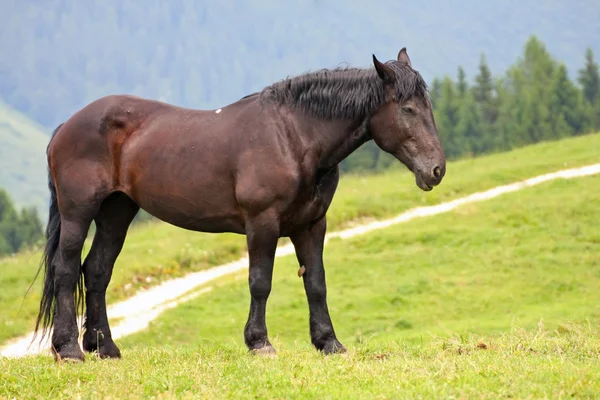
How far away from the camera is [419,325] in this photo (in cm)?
1975

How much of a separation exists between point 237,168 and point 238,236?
18418mm

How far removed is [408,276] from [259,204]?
14437 millimetres

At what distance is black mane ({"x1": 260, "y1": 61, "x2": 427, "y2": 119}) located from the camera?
365 inches

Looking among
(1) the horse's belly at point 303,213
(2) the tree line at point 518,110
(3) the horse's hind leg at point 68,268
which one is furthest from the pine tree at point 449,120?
(1) the horse's belly at point 303,213

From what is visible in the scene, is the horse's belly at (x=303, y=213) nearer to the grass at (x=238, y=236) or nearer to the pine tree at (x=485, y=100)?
the grass at (x=238, y=236)

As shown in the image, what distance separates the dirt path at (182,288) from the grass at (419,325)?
0.56 m

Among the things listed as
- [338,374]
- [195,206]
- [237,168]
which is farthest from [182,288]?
[338,374]

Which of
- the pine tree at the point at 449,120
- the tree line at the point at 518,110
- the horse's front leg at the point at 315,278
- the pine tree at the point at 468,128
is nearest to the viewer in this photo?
the horse's front leg at the point at 315,278

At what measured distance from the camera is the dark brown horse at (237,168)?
9.27 meters

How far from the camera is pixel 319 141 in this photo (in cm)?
949

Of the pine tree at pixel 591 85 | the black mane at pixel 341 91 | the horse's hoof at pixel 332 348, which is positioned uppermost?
the pine tree at pixel 591 85

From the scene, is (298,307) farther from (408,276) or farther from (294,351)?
(294,351)

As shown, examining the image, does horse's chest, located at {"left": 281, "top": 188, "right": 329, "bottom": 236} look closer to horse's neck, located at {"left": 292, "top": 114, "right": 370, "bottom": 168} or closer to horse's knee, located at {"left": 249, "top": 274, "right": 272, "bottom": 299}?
horse's neck, located at {"left": 292, "top": 114, "right": 370, "bottom": 168}

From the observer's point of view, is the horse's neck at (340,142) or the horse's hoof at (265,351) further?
the horse's neck at (340,142)
